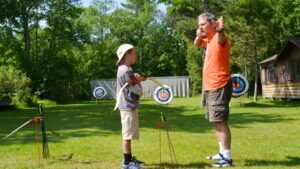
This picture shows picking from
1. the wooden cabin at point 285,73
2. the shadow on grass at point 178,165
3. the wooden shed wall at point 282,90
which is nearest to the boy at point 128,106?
the shadow on grass at point 178,165

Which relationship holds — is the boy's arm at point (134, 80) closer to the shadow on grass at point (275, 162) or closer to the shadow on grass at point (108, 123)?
the shadow on grass at point (275, 162)

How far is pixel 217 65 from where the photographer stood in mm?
4848

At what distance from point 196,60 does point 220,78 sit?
123 feet

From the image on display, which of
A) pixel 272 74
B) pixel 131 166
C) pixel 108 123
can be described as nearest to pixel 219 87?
pixel 131 166

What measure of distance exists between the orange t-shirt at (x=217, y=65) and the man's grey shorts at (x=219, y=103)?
0.06m

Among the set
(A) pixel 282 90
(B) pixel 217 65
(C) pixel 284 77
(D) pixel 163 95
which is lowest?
(A) pixel 282 90

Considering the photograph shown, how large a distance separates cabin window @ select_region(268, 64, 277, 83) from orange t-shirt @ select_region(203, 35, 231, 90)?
902 inches

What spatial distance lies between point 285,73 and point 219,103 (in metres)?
21.2

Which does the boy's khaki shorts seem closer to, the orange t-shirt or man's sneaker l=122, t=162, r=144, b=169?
man's sneaker l=122, t=162, r=144, b=169

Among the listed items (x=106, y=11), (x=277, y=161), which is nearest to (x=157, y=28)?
(x=106, y=11)

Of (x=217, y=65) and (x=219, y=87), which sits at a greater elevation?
(x=217, y=65)

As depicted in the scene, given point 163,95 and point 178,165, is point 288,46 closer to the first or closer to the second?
point 163,95

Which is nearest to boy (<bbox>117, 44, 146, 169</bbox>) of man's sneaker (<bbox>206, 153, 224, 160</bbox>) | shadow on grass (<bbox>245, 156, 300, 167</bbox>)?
man's sneaker (<bbox>206, 153, 224, 160</bbox>)

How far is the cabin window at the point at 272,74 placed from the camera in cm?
2678
